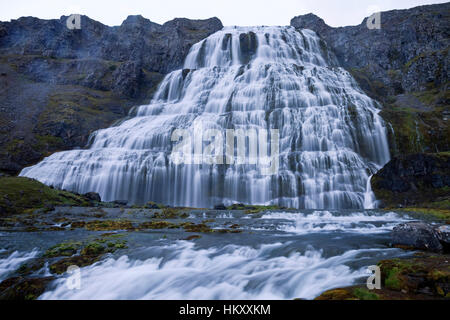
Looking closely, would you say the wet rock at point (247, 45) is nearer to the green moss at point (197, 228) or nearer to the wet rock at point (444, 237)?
the green moss at point (197, 228)

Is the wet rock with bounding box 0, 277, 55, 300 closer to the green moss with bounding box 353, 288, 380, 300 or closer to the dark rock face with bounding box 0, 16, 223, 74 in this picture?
the green moss with bounding box 353, 288, 380, 300

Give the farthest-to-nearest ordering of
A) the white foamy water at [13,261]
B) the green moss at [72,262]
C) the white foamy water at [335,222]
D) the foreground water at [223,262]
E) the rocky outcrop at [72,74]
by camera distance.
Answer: the rocky outcrop at [72,74], the white foamy water at [335,222], the white foamy water at [13,261], the green moss at [72,262], the foreground water at [223,262]

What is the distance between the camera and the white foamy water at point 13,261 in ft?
26.5

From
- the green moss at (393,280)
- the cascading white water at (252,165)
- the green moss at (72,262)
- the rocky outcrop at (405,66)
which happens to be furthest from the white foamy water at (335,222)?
the rocky outcrop at (405,66)

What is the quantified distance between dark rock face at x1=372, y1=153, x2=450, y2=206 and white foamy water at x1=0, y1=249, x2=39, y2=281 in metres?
21.0

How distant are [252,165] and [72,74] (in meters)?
44.1

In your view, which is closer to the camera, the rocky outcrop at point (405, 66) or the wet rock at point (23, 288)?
the wet rock at point (23, 288)

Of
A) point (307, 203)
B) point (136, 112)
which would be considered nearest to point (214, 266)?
point (307, 203)

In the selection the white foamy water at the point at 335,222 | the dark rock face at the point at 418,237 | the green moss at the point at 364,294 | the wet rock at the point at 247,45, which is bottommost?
the white foamy water at the point at 335,222

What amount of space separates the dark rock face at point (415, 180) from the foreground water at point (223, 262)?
8.36 m

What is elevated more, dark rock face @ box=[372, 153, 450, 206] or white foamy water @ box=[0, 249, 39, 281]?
dark rock face @ box=[372, 153, 450, 206]

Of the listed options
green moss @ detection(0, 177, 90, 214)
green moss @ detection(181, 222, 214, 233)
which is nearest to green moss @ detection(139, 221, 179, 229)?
green moss @ detection(181, 222, 214, 233)

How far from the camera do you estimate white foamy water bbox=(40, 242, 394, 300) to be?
6223 mm
